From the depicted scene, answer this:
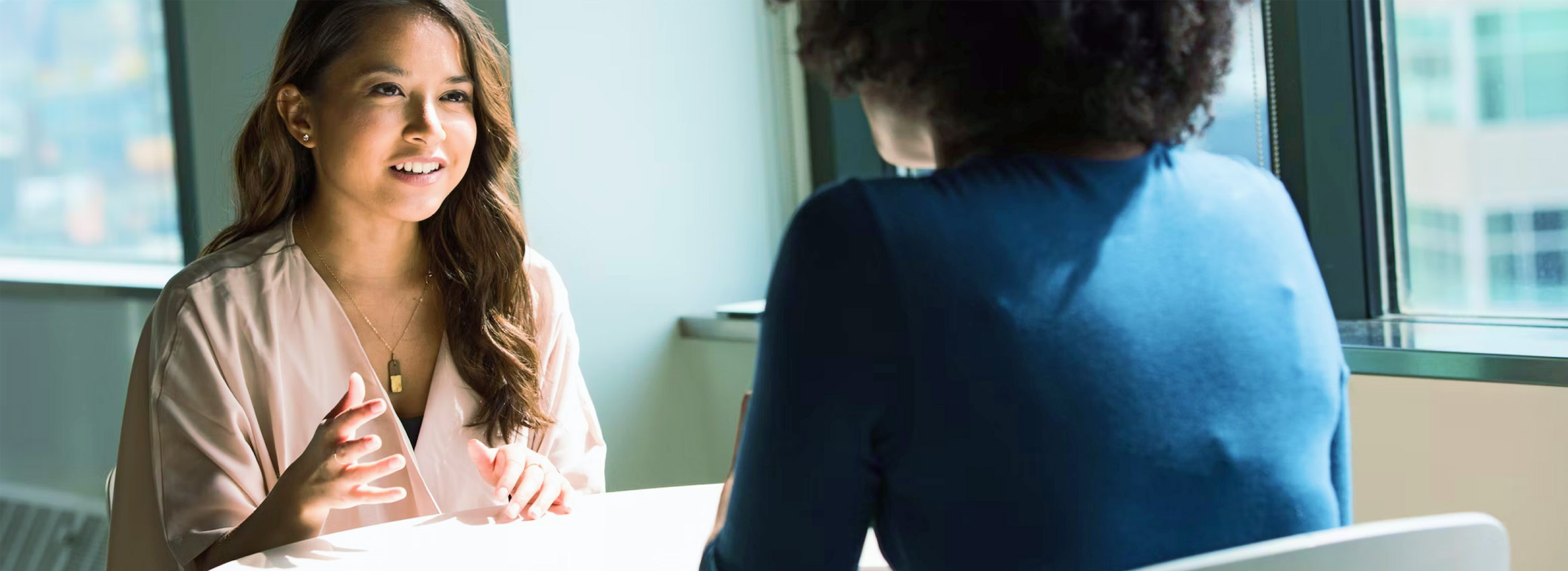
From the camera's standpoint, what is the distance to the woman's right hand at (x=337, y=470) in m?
1.35

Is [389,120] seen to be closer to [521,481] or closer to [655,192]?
[521,481]

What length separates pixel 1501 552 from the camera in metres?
0.76

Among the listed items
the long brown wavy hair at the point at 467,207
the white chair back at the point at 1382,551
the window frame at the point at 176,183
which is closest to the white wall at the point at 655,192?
the window frame at the point at 176,183

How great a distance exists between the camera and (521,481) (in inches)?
61.7

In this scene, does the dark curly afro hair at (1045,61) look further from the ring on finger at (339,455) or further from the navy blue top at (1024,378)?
the ring on finger at (339,455)

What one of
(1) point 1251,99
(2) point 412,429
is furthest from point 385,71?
(1) point 1251,99

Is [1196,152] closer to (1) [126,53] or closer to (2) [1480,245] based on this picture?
(2) [1480,245]

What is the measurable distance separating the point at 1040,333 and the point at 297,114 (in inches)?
56.0

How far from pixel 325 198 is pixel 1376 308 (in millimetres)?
1877

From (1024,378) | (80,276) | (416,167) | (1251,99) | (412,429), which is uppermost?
(1251,99)

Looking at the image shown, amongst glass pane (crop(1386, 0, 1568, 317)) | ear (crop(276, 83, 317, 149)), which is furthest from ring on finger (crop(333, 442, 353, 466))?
glass pane (crop(1386, 0, 1568, 317))

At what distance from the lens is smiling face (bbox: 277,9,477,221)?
5.80ft

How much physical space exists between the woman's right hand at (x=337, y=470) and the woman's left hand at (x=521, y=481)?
175 mm

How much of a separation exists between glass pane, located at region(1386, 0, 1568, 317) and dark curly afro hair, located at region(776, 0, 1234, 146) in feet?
5.10
